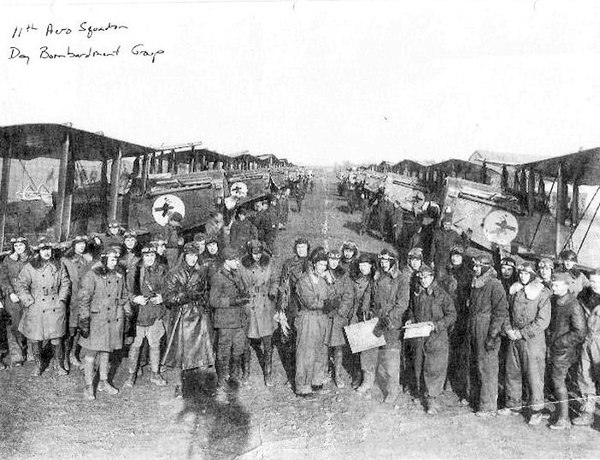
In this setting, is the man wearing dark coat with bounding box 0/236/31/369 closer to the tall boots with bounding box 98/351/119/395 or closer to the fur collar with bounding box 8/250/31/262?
the fur collar with bounding box 8/250/31/262

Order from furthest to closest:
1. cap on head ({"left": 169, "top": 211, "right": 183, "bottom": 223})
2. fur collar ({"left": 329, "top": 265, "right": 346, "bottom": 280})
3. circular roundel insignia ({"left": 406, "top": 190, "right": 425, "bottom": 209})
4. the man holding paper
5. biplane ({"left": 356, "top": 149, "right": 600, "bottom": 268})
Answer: circular roundel insignia ({"left": 406, "top": 190, "right": 425, "bottom": 209}), cap on head ({"left": 169, "top": 211, "right": 183, "bottom": 223}), biplane ({"left": 356, "top": 149, "right": 600, "bottom": 268}), fur collar ({"left": 329, "top": 265, "right": 346, "bottom": 280}), the man holding paper

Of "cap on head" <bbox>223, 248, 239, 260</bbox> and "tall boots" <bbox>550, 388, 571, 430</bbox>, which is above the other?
"cap on head" <bbox>223, 248, 239, 260</bbox>

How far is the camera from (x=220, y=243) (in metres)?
8.02

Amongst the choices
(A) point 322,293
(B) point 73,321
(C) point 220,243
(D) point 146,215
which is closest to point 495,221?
(C) point 220,243

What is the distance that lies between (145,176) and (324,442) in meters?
7.67

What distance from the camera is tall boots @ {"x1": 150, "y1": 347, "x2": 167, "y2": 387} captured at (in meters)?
4.94

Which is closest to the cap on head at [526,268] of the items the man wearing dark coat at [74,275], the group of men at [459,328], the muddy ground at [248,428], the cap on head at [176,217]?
the group of men at [459,328]

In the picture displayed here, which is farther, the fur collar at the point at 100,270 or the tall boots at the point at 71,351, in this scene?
the tall boots at the point at 71,351

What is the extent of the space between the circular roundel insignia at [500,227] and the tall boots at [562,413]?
19.7ft

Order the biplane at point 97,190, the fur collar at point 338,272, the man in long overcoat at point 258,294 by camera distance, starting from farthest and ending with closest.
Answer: the biplane at point 97,190 < the man in long overcoat at point 258,294 < the fur collar at point 338,272

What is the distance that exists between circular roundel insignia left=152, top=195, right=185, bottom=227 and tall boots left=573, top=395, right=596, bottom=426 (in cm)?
814

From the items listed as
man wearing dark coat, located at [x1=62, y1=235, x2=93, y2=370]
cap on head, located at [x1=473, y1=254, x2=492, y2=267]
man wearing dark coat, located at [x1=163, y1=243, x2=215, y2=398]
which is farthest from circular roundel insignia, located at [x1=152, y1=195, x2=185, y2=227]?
cap on head, located at [x1=473, y1=254, x2=492, y2=267]

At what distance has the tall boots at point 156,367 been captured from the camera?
4.94 metres

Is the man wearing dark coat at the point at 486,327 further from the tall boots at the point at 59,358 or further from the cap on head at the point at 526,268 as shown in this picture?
the tall boots at the point at 59,358
